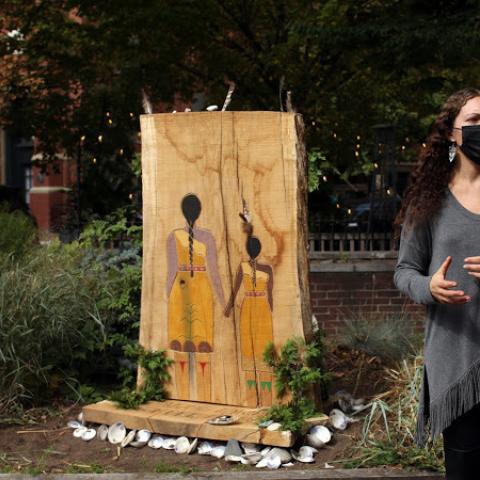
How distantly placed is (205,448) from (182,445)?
0.13 metres

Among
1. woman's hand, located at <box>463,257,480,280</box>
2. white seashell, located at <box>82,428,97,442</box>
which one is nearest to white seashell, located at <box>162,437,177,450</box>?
white seashell, located at <box>82,428,97,442</box>

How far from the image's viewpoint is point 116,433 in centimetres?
543

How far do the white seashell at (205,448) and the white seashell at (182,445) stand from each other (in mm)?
71

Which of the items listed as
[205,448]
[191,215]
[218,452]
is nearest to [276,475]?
[218,452]

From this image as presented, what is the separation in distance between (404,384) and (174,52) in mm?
7608

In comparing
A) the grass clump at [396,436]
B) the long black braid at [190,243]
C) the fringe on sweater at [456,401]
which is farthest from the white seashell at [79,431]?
the fringe on sweater at [456,401]

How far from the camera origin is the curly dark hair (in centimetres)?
330

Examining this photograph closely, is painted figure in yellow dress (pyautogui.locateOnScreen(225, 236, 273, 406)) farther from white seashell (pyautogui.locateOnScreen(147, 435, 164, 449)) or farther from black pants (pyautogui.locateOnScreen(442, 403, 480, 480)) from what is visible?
black pants (pyautogui.locateOnScreen(442, 403, 480, 480))

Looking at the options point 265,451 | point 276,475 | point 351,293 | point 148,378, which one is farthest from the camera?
point 351,293

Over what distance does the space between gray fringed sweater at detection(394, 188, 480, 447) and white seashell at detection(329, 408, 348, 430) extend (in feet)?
7.09

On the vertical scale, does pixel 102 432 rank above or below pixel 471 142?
below

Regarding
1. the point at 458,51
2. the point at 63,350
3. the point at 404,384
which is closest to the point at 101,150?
the point at 458,51

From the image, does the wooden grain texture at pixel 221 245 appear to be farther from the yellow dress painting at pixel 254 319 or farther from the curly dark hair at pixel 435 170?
the curly dark hair at pixel 435 170

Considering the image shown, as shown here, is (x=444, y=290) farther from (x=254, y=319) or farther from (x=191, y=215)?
→ (x=191, y=215)
